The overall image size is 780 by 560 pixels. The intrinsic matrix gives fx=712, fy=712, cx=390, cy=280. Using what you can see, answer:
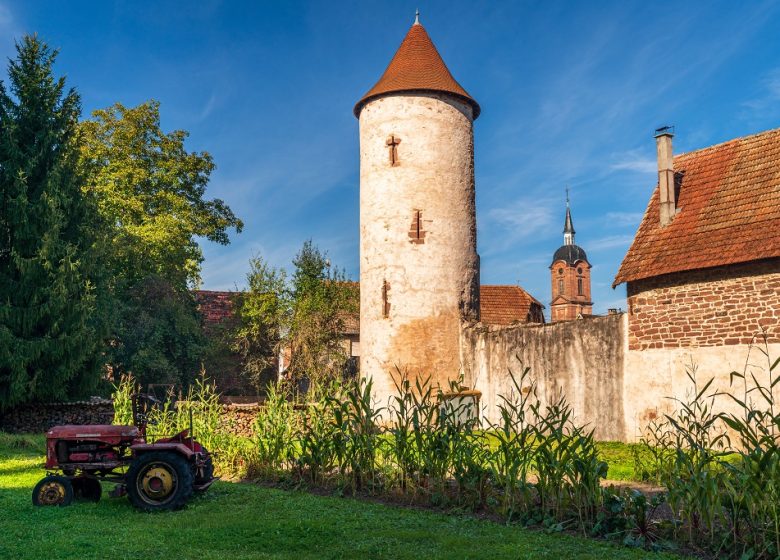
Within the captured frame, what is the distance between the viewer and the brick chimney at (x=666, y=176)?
17719mm

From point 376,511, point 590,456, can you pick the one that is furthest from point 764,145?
point 376,511

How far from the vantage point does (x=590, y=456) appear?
24.1 ft

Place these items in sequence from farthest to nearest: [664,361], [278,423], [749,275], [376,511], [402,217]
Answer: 1. [402,217]
2. [664,361]
3. [749,275]
4. [278,423]
5. [376,511]

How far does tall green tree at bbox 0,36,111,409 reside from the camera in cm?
1952

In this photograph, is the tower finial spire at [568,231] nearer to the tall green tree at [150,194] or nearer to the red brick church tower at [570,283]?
the red brick church tower at [570,283]

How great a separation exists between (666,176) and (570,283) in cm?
5947

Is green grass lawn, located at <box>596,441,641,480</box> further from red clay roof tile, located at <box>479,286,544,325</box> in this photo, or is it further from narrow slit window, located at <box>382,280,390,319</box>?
red clay roof tile, located at <box>479,286,544,325</box>

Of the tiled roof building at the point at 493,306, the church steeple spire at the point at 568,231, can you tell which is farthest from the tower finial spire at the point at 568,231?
the tiled roof building at the point at 493,306

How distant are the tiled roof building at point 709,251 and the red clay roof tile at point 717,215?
2 cm

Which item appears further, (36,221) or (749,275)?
(36,221)

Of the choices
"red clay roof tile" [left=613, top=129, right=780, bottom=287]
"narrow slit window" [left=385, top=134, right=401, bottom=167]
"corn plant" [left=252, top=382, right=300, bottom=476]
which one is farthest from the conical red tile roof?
"corn plant" [left=252, top=382, right=300, bottom=476]

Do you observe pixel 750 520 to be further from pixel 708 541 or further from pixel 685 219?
pixel 685 219

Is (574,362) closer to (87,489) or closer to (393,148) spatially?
(393,148)

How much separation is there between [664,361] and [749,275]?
8.56ft
